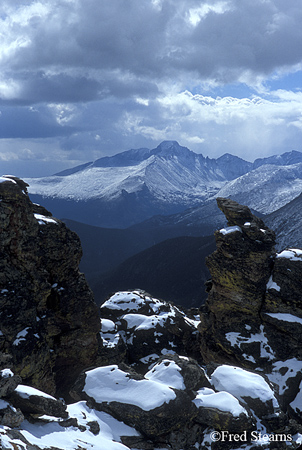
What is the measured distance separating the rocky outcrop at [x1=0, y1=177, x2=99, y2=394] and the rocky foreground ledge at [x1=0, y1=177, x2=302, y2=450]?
16cm

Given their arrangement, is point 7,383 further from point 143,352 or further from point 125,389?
point 143,352

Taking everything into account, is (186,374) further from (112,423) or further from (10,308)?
(10,308)

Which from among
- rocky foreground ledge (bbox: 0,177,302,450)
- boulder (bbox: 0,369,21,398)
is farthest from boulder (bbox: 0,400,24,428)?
boulder (bbox: 0,369,21,398)

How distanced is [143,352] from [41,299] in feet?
103

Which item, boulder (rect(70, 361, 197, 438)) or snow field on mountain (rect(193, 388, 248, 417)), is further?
snow field on mountain (rect(193, 388, 248, 417))

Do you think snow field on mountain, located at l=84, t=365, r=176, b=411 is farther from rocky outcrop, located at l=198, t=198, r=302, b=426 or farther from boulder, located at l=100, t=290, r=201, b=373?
boulder, located at l=100, t=290, r=201, b=373

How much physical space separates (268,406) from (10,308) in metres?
32.4

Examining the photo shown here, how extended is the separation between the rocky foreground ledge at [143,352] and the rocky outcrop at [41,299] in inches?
6.3

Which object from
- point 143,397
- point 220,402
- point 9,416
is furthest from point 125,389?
point 9,416

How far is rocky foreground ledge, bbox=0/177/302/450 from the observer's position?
2581 cm

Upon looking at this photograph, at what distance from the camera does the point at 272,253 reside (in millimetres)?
56656

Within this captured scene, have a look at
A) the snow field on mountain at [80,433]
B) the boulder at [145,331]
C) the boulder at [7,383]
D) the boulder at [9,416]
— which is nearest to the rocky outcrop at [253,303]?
the boulder at [145,331]

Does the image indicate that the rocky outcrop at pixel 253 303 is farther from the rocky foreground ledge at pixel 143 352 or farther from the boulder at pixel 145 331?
the boulder at pixel 145 331

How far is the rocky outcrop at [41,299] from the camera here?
139ft
